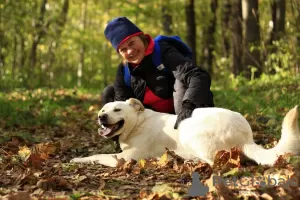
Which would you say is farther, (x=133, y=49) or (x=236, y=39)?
(x=236, y=39)

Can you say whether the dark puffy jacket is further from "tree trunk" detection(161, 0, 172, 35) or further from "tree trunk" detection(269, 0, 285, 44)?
"tree trunk" detection(161, 0, 172, 35)

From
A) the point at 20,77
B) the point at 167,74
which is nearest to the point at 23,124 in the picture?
the point at 167,74

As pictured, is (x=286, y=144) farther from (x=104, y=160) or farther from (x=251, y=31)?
(x=251, y=31)

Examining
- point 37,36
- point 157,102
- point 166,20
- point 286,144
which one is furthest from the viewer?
point 166,20

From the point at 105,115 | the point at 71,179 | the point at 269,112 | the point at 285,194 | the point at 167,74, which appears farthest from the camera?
the point at 269,112

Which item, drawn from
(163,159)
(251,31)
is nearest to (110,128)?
(163,159)

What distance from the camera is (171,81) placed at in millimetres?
5613

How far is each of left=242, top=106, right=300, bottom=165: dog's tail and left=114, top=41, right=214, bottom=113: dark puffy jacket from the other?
3.35 feet

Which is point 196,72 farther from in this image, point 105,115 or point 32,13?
point 32,13

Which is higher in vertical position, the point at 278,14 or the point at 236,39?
the point at 278,14

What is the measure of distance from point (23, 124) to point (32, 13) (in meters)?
8.02

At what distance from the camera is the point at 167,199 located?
119 inches

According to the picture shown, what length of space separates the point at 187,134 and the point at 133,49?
129 centimetres

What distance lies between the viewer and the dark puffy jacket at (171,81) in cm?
489
